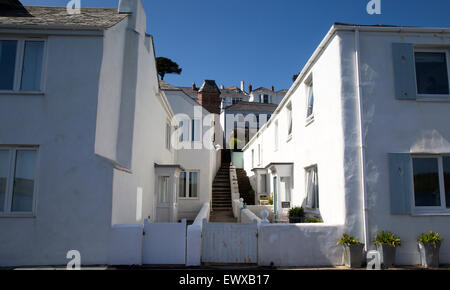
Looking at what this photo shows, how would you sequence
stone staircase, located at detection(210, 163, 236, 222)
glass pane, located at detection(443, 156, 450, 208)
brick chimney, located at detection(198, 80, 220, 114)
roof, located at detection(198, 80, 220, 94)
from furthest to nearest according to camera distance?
1. roof, located at detection(198, 80, 220, 94)
2. brick chimney, located at detection(198, 80, 220, 114)
3. stone staircase, located at detection(210, 163, 236, 222)
4. glass pane, located at detection(443, 156, 450, 208)

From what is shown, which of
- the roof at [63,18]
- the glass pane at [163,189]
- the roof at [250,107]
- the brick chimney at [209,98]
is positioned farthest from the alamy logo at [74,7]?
the roof at [250,107]

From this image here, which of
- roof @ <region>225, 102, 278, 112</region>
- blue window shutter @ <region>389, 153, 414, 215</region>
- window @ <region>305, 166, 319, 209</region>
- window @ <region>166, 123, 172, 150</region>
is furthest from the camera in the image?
Answer: roof @ <region>225, 102, 278, 112</region>

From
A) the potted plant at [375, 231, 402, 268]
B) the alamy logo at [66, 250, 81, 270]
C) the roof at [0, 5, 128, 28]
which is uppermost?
the roof at [0, 5, 128, 28]

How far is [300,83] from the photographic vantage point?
477 inches

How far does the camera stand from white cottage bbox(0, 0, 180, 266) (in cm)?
792

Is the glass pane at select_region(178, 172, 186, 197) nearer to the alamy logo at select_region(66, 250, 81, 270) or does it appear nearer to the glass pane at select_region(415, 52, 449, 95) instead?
the alamy logo at select_region(66, 250, 81, 270)

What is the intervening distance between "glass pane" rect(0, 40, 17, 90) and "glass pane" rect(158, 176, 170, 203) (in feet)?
23.9

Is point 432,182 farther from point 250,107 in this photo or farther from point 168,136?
point 250,107

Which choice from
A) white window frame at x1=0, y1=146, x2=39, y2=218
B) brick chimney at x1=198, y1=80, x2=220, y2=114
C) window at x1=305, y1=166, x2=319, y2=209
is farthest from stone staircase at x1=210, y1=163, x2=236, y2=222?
white window frame at x1=0, y1=146, x2=39, y2=218

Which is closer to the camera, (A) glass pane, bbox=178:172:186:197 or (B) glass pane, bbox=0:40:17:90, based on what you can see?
(B) glass pane, bbox=0:40:17:90

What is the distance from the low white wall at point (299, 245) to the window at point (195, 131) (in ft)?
40.5

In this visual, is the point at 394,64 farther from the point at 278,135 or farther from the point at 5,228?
the point at 5,228

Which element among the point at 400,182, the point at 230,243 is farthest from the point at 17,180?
the point at 400,182
